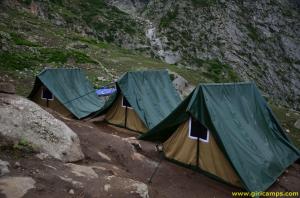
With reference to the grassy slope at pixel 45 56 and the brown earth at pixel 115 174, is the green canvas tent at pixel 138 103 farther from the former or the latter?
the grassy slope at pixel 45 56

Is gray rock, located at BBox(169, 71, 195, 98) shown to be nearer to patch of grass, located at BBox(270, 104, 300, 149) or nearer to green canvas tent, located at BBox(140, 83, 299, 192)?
patch of grass, located at BBox(270, 104, 300, 149)

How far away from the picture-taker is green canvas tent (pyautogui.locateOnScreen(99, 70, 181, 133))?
2123 cm

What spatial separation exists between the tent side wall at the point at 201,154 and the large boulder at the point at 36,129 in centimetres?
423

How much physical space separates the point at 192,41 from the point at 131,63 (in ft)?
100.0

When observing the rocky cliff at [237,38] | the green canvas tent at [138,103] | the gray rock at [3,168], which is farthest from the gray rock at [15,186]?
the rocky cliff at [237,38]

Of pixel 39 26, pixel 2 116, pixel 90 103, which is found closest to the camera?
pixel 2 116

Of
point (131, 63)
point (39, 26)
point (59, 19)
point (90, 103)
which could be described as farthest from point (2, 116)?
point (59, 19)

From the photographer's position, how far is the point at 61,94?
23.7m

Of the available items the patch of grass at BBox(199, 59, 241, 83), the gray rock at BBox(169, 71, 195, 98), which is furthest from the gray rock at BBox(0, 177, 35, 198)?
the patch of grass at BBox(199, 59, 241, 83)

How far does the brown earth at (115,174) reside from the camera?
31.1 ft

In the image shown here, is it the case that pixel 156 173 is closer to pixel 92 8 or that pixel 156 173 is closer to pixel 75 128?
pixel 75 128

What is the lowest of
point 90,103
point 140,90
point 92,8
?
point 90,103

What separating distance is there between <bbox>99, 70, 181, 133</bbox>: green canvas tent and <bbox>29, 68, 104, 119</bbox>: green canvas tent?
7.67ft

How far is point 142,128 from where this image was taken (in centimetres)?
2106
